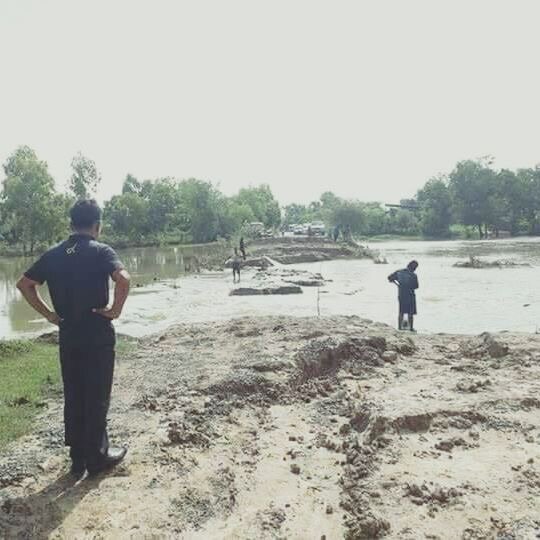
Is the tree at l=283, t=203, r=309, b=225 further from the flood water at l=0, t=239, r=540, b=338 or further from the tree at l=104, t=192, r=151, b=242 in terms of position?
the flood water at l=0, t=239, r=540, b=338

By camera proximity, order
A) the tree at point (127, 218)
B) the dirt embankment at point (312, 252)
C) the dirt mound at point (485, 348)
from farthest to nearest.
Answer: the tree at point (127, 218) < the dirt embankment at point (312, 252) < the dirt mound at point (485, 348)

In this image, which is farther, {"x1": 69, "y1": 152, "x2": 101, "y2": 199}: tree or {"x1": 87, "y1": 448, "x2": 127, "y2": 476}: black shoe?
{"x1": 69, "y1": 152, "x2": 101, "y2": 199}: tree

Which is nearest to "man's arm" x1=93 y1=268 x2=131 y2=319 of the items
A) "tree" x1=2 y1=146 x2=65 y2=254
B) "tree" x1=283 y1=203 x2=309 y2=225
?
"tree" x1=2 y1=146 x2=65 y2=254

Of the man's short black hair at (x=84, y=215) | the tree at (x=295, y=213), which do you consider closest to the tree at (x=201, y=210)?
the tree at (x=295, y=213)

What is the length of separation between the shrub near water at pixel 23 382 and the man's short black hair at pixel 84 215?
8.91ft

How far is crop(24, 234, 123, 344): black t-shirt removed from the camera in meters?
4.62

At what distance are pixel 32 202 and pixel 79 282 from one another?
214 feet

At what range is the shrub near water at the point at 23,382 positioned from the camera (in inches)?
259

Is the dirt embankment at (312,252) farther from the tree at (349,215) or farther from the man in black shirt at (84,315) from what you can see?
the man in black shirt at (84,315)

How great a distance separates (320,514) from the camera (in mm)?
4480

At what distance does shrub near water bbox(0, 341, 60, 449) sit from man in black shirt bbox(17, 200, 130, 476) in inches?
65.2

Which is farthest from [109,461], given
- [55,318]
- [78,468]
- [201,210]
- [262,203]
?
[262,203]

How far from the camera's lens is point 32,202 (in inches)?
2517

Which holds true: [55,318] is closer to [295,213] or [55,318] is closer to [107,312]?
[107,312]
